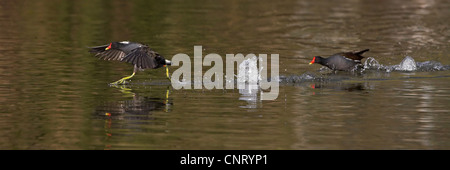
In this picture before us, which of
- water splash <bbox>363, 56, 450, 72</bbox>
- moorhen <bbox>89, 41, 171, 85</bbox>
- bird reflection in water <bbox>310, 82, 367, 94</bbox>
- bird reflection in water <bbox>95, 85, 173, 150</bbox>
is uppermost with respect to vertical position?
moorhen <bbox>89, 41, 171, 85</bbox>

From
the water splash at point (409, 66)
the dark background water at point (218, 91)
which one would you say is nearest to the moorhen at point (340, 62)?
the dark background water at point (218, 91)

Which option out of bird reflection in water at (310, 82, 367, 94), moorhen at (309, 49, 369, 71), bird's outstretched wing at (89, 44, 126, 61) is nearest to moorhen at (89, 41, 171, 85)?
bird's outstretched wing at (89, 44, 126, 61)

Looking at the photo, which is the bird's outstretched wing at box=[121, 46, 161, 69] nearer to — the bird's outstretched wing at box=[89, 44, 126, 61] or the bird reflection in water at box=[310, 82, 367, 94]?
the bird's outstretched wing at box=[89, 44, 126, 61]

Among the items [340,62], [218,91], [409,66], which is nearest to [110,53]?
[218,91]

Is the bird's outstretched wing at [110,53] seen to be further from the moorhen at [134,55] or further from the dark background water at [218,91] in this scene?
the dark background water at [218,91]

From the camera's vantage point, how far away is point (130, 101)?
14.1 m

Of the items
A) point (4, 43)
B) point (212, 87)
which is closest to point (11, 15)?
point (4, 43)

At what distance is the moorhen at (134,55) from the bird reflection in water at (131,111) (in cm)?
74

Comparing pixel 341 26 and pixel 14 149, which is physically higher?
pixel 341 26

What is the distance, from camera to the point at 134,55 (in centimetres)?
1566

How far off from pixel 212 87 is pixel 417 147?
5.86 meters

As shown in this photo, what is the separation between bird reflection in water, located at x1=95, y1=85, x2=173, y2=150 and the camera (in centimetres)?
1189
